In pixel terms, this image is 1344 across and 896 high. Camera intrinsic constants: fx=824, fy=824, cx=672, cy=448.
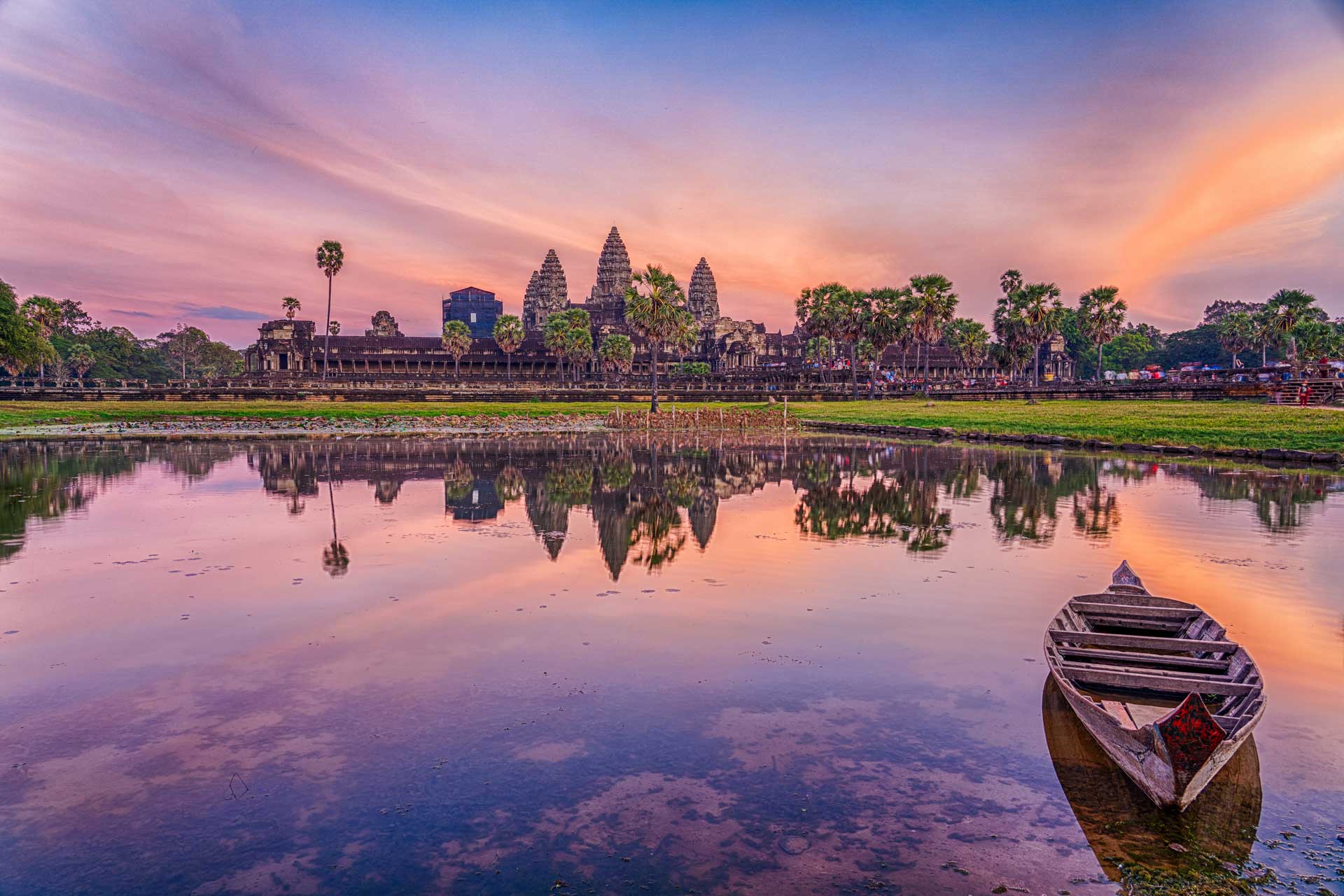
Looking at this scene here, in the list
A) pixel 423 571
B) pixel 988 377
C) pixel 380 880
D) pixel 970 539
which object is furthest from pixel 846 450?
pixel 988 377

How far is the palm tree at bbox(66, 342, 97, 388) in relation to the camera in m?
105

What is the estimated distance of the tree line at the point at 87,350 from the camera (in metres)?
62.0

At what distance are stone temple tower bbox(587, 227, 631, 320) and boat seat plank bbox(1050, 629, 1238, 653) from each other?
428 feet

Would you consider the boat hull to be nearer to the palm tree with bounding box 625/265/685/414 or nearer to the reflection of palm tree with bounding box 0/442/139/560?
the reflection of palm tree with bounding box 0/442/139/560

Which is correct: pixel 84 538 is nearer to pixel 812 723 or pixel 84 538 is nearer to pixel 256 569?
pixel 256 569

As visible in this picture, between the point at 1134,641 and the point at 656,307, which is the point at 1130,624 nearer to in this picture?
the point at 1134,641

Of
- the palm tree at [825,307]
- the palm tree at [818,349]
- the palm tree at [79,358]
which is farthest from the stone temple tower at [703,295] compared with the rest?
the palm tree at [79,358]

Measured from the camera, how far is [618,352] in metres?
101

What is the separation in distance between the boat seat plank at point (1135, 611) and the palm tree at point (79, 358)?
124625 mm

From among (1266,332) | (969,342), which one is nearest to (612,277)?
(969,342)

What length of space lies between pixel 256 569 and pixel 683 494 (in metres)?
Result: 9.47

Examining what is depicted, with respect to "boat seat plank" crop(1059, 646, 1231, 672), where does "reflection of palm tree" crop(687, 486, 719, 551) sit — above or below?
below

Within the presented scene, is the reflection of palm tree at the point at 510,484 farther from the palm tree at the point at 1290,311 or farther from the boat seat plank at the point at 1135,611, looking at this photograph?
the palm tree at the point at 1290,311

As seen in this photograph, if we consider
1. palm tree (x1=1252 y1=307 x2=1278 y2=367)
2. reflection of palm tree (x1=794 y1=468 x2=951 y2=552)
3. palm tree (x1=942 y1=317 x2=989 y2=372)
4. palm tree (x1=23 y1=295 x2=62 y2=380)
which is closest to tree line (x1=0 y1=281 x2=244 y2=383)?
palm tree (x1=23 y1=295 x2=62 y2=380)
